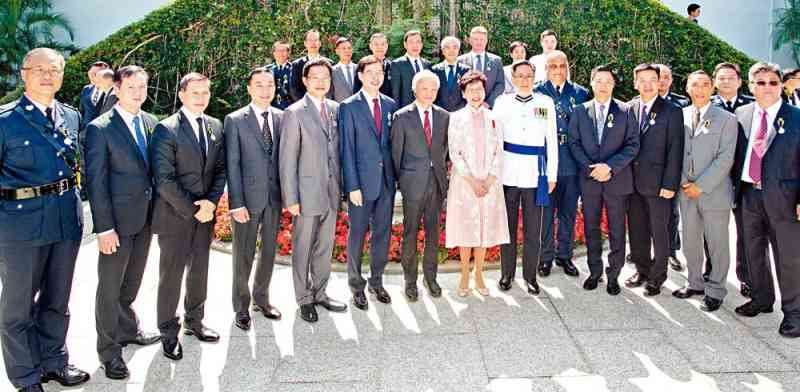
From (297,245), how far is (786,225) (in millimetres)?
3565

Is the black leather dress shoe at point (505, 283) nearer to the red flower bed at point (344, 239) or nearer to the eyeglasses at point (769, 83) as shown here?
the red flower bed at point (344, 239)

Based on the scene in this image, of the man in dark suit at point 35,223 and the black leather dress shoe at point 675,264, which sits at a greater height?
the man in dark suit at point 35,223

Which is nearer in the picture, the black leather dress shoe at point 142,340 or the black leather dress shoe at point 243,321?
the black leather dress shoe at point 142,340

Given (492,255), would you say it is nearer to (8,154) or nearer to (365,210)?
(365,210)

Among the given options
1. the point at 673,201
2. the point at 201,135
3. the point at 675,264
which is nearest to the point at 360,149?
the point at 201,135

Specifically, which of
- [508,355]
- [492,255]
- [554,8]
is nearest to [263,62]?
[554,8]

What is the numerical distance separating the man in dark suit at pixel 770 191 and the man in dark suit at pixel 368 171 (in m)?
2.71

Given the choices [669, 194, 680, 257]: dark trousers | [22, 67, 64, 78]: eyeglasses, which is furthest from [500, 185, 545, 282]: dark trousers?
[22, 67, 64, 78]: eyeglasses

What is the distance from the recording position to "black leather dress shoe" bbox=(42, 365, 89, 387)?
3764 millimetres

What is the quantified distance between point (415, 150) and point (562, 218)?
1769 millimetres

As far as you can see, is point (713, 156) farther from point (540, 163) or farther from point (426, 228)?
point (426, 228)

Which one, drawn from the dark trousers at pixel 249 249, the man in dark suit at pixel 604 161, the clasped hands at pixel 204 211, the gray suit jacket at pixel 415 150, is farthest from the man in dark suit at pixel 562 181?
the clasped hands at pixel 204 211

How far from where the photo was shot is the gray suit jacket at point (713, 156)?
4.86 metres

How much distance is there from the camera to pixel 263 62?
1002 cm
